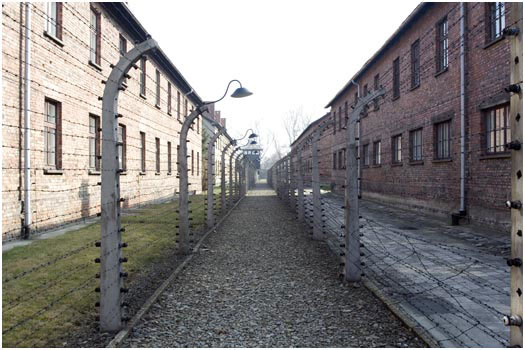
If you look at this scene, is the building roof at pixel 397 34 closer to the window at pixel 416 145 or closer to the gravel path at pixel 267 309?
the window at pixel 416 145

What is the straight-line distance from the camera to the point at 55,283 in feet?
17.5

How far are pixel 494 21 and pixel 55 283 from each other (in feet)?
36.7

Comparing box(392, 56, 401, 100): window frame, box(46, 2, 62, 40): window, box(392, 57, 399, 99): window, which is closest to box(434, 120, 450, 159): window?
box(392, 56, 401, 100): window frame

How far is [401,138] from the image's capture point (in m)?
17.1

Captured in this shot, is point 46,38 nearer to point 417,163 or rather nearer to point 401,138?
point 417,163

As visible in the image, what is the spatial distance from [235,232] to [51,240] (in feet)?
14.4

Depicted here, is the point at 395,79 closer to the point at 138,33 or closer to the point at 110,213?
the point at 138,33

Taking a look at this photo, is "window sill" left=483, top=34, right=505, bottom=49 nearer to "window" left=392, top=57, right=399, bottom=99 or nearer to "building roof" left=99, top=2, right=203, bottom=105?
"window" left=392, top=57, right=399, bottom=99

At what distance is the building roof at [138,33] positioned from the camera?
1364 cm

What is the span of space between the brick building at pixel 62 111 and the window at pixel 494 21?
25.0ft

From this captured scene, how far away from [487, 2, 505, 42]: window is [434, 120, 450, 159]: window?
9.87 feet

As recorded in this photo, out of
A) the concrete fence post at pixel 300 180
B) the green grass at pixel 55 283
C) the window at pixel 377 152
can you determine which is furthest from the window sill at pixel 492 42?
the window at pixel 377 152

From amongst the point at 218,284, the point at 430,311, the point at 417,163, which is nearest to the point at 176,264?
the point at 218,284

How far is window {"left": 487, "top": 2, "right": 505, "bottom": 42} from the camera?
9.92 metres
